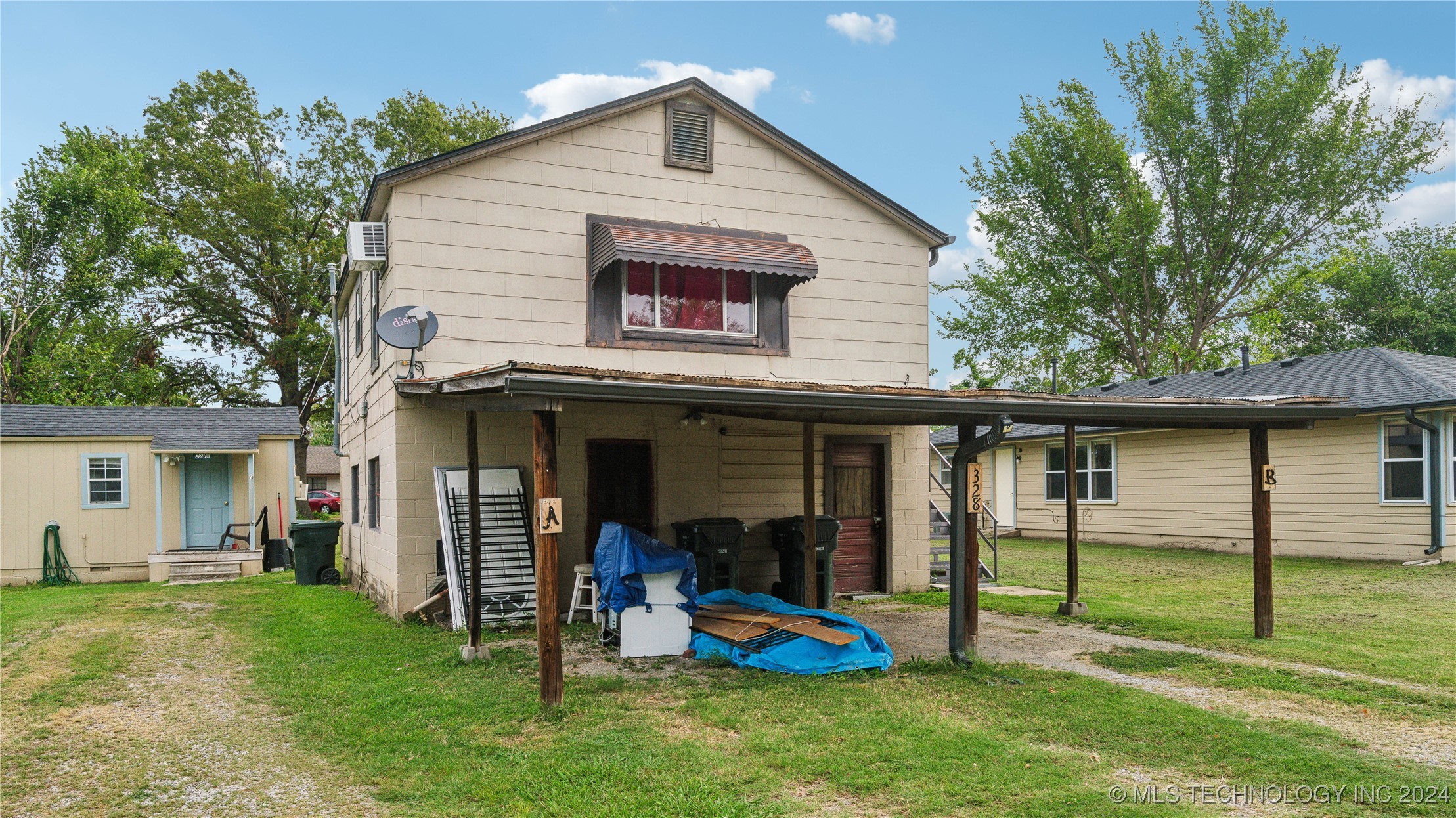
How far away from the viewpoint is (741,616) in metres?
8.20

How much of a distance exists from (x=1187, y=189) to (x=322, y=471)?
38376mm

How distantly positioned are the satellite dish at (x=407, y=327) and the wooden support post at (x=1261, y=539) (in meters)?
7.89

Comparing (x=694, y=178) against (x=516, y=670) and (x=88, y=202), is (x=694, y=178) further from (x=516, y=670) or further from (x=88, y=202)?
(x=88, y=202)

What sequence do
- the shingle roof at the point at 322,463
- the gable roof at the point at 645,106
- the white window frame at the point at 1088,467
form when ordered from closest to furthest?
1. the gable roof at the point at 645,106
2. the white window frame at the point at 1088,467
3. the shingle roof at the point at 322,463

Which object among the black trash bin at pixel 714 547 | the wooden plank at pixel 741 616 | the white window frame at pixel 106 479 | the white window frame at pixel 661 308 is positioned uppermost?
the white window frame at pixel 661 308

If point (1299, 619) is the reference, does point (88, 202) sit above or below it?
above

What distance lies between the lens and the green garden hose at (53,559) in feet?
49.3

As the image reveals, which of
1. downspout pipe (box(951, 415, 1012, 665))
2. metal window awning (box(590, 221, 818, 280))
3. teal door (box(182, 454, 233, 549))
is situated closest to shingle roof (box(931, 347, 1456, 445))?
metal window awning (box(590, 221, 818, 280))

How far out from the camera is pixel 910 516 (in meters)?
12.0

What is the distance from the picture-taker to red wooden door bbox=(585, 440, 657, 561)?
33.7ft

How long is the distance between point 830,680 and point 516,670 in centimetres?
244

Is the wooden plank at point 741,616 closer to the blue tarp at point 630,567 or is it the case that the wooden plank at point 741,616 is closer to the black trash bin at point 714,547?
the blue tarp at point 630,567

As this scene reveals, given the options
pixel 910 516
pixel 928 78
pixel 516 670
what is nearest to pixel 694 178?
pixel 910 516

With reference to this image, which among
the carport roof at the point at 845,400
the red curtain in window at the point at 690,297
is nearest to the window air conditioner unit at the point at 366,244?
the carport roof at the point at 845,400
